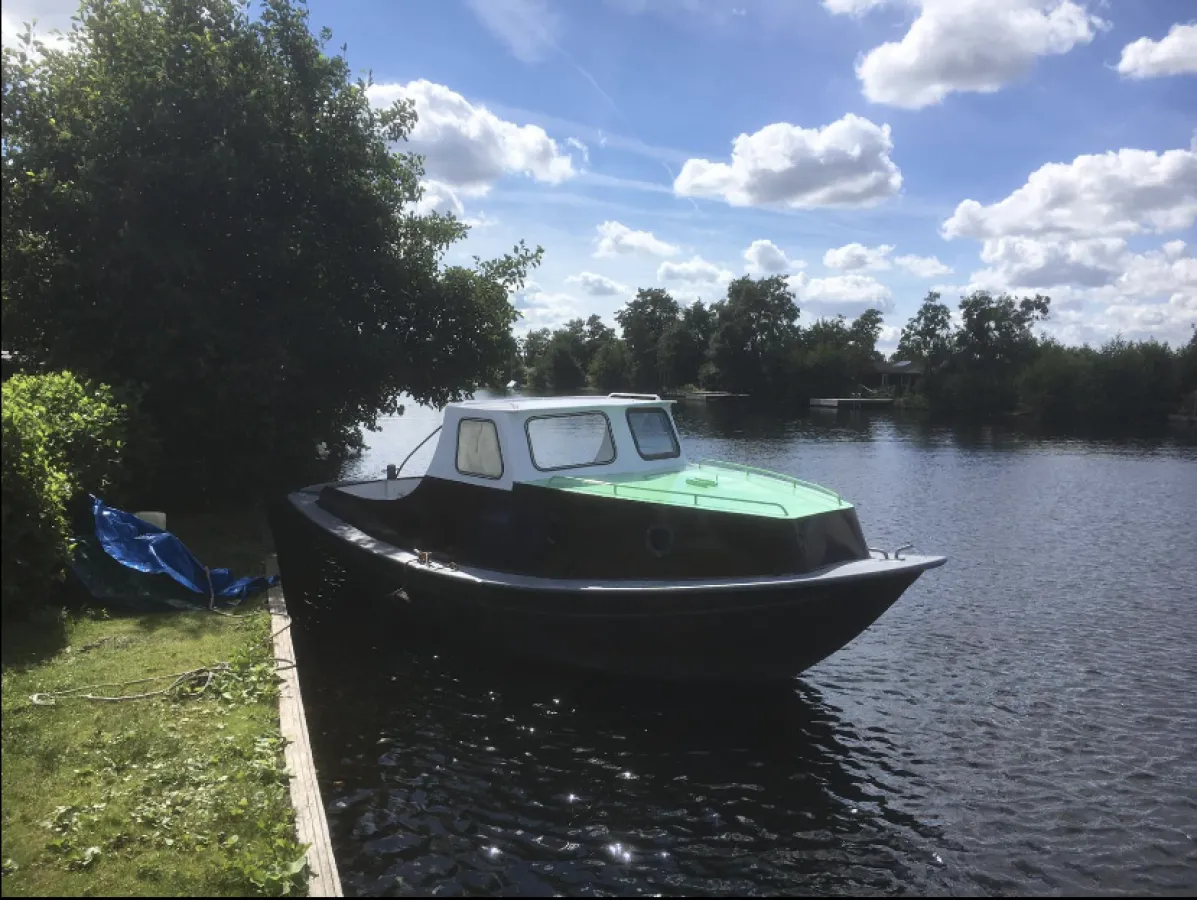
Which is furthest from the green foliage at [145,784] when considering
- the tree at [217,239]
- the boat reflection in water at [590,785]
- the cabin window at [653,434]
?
the tree at [217,239]

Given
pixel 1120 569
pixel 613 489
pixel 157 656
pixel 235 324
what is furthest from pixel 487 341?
pixel 1120 569

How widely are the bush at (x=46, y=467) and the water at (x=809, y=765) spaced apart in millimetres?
3010

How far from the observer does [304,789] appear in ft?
20.6

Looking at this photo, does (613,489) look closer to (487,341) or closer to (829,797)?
(829,797)

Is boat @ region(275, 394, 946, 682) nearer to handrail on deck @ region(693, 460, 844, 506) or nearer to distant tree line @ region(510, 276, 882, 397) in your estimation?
handrail on deck @ region(693, 460, 844, 506)

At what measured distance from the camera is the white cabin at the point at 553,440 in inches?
418

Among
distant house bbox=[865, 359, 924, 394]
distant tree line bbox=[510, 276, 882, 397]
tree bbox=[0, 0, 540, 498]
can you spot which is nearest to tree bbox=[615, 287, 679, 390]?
distant tree line bbox=[510, 276, 882, 397]

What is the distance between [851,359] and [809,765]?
95172 mm

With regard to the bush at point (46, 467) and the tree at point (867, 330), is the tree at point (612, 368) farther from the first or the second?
the bush at point (46, 467)

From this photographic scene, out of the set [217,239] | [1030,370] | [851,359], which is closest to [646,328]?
[851,359]

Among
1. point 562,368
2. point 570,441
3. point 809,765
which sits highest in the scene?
point 562,368

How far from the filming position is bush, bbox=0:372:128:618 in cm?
784

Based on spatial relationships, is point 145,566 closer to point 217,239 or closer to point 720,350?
point 217,239

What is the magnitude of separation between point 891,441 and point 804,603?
40962 millimetres
